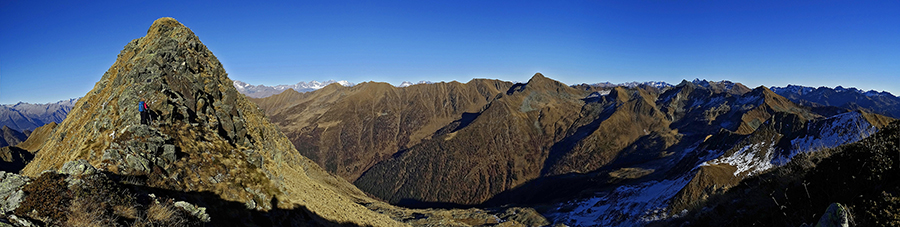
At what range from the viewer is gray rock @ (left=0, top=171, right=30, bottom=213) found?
11.6 metres

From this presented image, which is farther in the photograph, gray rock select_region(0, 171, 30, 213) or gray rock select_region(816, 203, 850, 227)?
gray rock select_region(0, 171, 30, 213)

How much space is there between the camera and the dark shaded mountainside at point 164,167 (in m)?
12.6

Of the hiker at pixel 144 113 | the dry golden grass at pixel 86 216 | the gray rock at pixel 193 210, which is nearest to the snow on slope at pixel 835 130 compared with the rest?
Answer: the gray rock at pixel 193 210

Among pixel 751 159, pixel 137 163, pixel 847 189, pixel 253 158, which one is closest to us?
pixel 847 189

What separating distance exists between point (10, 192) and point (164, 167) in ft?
31.5

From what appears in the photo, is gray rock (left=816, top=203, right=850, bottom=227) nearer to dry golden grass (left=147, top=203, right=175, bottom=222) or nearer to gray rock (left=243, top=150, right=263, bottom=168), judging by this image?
dry golden grass (left=147, top=203, right=175, bottom=222)

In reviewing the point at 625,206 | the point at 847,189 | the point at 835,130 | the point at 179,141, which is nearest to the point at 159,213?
the point at 179,141

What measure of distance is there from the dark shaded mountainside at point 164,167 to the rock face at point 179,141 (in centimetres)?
8

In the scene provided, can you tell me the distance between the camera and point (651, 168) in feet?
409

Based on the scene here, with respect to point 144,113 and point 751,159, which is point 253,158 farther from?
point 751,159

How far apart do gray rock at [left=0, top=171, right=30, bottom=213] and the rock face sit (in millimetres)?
6237

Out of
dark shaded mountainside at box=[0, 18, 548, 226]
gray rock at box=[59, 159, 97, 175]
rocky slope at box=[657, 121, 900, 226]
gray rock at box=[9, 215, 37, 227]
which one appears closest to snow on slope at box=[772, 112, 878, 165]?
rocky slope at box=[657, 121, 900, 226]

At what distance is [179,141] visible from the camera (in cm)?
2447

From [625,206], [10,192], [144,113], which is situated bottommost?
[625,206]
